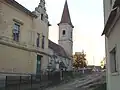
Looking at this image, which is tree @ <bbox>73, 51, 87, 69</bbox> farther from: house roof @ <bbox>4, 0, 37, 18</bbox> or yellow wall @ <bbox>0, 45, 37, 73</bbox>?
house roof @ <bbox>4, 0, 37, 18</bbox>

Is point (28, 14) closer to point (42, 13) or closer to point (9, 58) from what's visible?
point (42, 13)

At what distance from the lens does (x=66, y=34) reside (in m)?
72.8

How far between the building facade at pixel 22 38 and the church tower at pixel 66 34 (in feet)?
117

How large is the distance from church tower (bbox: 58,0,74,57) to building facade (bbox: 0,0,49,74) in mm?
35516

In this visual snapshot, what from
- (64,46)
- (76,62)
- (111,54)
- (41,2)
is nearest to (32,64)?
(41,2)

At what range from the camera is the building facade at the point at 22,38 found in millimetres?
25872

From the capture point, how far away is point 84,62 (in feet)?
265

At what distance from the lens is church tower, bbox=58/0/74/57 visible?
239 feet

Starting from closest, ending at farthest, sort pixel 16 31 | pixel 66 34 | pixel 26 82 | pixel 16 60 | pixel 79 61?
1. pixel 26 82
2. pixel 16 60
3. pixel 16 31
4. pixel 66 34
5. pixel 79 61

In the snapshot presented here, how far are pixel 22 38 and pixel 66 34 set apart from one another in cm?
4367

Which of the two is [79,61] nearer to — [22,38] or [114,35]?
[22,38]

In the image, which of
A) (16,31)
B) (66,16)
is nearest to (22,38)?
(16,31)

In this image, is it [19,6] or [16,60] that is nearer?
[16,60]

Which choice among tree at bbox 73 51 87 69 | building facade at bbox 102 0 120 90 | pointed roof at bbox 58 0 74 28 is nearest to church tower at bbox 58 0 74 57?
pointed roof at bbox 58 0 74 28
